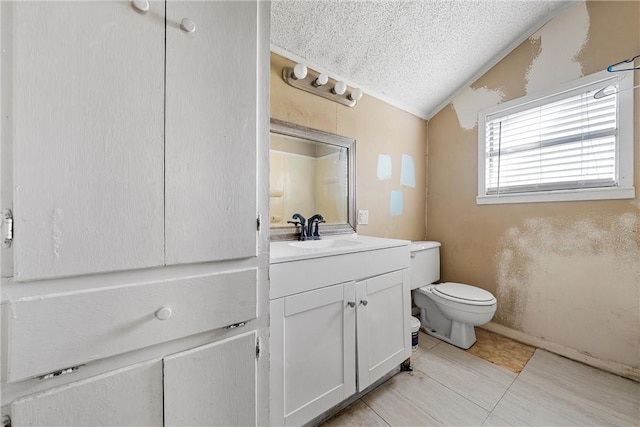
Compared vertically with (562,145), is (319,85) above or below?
above

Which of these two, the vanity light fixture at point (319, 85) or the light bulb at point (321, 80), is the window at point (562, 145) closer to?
the vanity light fixture at point (319, 85)

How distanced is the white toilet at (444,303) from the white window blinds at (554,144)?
2.59 ft

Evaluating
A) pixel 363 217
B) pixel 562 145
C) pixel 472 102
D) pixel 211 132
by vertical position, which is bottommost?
pixel 363 217

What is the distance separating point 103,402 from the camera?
1.95 feet

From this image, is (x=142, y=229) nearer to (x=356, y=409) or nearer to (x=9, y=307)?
(x=9, y=307)

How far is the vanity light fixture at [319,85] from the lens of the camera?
152cm

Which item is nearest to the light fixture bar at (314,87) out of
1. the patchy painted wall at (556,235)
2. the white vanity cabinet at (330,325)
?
the white vanity cabinet at (330,325)

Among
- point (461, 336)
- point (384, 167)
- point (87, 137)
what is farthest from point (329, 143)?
point (461, 336)

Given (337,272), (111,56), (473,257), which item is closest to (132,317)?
(111,56)

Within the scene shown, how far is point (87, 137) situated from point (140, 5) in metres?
0.35

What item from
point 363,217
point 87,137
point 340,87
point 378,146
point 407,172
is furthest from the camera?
point 407,172

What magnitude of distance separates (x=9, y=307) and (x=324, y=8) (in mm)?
1739

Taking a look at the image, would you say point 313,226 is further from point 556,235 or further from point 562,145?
point 562,145

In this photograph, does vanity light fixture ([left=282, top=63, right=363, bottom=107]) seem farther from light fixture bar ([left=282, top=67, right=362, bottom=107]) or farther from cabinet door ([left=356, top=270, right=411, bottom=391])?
cabinet door ([left=356, top=270, right=411, bottom=391])
